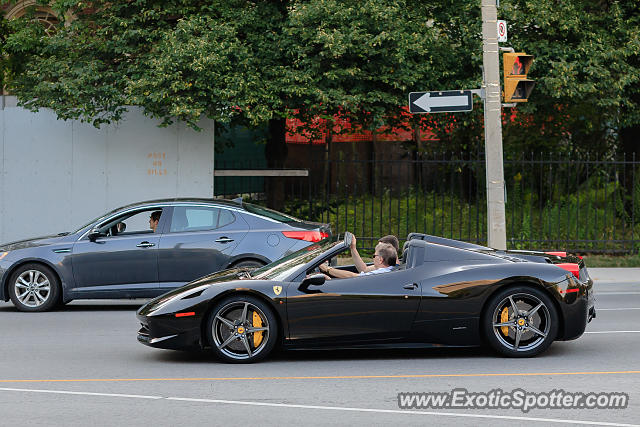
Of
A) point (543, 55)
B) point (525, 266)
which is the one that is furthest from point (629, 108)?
point (525, 266)

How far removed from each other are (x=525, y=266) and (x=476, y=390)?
1760 millimetres

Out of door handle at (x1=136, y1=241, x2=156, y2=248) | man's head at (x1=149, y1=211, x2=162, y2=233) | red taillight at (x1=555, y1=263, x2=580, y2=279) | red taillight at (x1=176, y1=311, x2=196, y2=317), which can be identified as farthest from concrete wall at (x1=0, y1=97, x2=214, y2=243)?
red taillight at (x1=555, y1=263, x2=580, y2=279)

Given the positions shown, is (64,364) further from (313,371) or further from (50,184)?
(50,184)

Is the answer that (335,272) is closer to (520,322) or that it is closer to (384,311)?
(384,311)

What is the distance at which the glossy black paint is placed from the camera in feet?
27.6

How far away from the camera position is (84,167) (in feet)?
62.9

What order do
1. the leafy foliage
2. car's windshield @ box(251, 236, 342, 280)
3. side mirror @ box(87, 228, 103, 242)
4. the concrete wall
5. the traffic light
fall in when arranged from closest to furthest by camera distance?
1. car's windshield @ box(251, 236, 342, 280)
2. side mirror @ box(87, 228, 103, 242)
3. the traffic light
4. the leafy foliage
5. the concrete wall

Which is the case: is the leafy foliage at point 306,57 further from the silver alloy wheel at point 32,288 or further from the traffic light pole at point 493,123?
the silver alloy wheel at point 32,288

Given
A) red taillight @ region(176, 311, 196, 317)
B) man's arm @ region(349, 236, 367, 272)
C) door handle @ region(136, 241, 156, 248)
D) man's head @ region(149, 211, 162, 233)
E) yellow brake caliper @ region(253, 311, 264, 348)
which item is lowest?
yellow brake caliper @ region(253, 311, 264, 348)

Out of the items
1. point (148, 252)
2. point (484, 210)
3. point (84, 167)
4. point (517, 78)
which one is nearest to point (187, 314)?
point (148, 252)

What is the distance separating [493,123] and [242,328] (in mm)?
7549

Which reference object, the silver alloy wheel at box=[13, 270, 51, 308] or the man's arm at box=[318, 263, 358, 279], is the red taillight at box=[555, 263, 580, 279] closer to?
the man's arm at box=[318, 263, 358, 279]

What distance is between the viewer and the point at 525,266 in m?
8.59

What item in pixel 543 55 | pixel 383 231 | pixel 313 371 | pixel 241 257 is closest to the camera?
pixel 313 371
